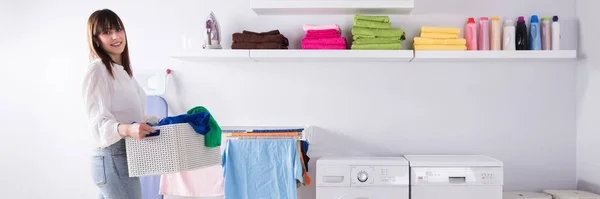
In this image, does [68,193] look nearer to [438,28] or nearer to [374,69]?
[374,69]

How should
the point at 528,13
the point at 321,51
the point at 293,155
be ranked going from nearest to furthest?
the point at 293,155, the point at 321,51, the point at 528,13

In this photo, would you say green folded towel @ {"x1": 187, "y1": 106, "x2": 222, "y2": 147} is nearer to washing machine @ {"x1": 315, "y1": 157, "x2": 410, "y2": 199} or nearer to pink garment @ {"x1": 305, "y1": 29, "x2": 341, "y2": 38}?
washing machine @ {"x1": 315, "y1": 157, "x2": 410, "y2": 199}

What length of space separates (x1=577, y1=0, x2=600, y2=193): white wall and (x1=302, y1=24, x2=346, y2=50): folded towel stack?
156cm

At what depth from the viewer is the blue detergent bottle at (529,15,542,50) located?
126 inches

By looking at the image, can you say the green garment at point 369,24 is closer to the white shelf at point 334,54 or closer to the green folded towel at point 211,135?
the white shelf at point 334,54

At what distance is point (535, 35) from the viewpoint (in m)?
3.20

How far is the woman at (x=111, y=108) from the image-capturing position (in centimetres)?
172

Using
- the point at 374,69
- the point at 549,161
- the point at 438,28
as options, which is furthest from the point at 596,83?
the point at 374,69

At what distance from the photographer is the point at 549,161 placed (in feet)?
11.1

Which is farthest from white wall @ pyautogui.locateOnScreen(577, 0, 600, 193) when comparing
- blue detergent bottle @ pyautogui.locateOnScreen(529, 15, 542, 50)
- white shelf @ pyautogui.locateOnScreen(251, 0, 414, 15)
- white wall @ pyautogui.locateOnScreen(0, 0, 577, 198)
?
white shelf @ pyautogui.locateOnScreen(251, 0, 414, 15)

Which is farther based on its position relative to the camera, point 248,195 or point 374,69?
point 374,69

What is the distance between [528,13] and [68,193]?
3.31 metres

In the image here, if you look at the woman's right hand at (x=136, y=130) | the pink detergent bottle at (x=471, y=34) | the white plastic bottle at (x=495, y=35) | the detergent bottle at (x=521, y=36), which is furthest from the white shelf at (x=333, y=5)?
the woman's right hand at (x=136, y=130)

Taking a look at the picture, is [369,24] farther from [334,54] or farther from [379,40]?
[334,54]
